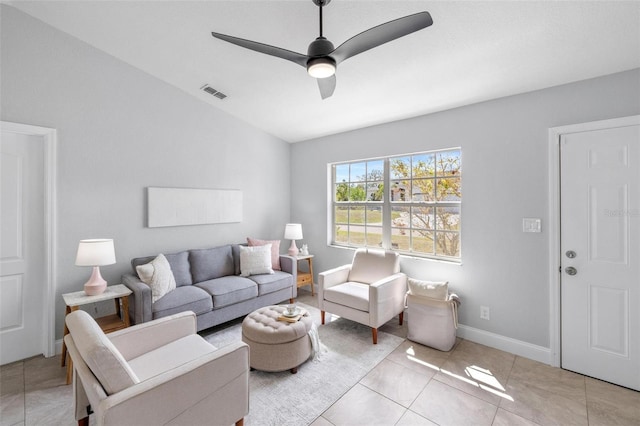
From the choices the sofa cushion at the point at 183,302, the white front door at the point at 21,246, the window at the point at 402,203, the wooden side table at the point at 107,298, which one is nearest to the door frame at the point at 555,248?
the window at the point at 402,203

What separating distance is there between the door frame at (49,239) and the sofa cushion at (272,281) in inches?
78.7

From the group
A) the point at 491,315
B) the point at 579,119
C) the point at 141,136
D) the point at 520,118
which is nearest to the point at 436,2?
the point at 520,118

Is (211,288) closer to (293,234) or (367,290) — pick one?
(293,234)

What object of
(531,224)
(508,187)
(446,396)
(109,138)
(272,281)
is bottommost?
(446,396)

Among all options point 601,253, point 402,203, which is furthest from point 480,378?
point 402,203

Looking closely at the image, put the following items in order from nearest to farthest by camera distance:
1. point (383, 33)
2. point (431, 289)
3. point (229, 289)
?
point (383, 33) → point (431, 289) → point (229, 289)

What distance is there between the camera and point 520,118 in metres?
2.75

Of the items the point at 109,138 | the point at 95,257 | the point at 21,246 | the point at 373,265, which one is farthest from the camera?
the point at 373,265

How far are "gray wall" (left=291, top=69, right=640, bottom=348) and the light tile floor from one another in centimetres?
49

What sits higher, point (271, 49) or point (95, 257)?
point (271, 49)

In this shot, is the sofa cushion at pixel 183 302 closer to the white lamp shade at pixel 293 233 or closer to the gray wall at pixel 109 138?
the gray wall at pixel 109 138

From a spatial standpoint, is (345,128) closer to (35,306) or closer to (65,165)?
(65,165)

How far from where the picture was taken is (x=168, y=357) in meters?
1.91

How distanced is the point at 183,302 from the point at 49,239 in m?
1.44
